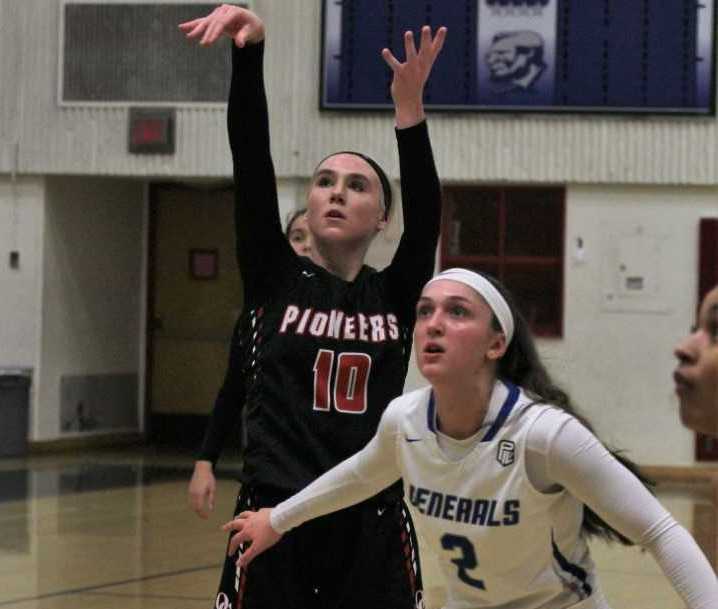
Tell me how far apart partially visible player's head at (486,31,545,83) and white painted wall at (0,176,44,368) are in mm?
4326

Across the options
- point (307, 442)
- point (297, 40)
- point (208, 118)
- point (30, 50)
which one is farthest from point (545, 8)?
point (307, 442)

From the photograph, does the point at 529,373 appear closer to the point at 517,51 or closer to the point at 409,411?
the point at 409,411

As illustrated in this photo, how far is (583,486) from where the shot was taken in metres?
3.55

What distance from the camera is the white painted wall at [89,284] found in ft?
51.6

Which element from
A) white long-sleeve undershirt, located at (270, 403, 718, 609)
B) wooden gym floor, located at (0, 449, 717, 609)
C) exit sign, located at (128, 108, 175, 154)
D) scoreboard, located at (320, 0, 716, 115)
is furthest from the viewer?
exit sign, located at (128, 108, 175, 154)

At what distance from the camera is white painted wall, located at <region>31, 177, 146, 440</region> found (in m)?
15.7

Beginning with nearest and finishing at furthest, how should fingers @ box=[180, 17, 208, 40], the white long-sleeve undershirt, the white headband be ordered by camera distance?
the white long-sleeve undershirt → the white headband → fingers @ box=[180, 17, 208, 40]

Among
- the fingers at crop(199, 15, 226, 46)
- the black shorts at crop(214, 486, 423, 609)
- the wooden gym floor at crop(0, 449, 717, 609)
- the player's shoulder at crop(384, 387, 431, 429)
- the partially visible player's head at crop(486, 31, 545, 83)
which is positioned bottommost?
the wooden gym floor at crop(0, 449, 717, 609)

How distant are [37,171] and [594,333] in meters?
5.28

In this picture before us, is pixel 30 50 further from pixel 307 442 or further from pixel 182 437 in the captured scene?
pixel 307 442

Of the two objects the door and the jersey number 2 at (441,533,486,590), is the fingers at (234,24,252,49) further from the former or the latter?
the door

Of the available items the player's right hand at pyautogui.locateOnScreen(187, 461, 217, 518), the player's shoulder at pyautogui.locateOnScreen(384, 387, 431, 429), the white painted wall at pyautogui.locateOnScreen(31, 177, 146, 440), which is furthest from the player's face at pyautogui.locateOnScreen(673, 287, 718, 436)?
the white painted wall at pyautogui.locateOnScreen(31, 177, 146, 440)

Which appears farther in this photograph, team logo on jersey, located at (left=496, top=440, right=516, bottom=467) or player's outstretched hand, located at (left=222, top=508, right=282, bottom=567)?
player's outstretched hand, located at (left=222, top=508, right=282, bottom=567)

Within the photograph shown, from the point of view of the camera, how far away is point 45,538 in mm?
10039
